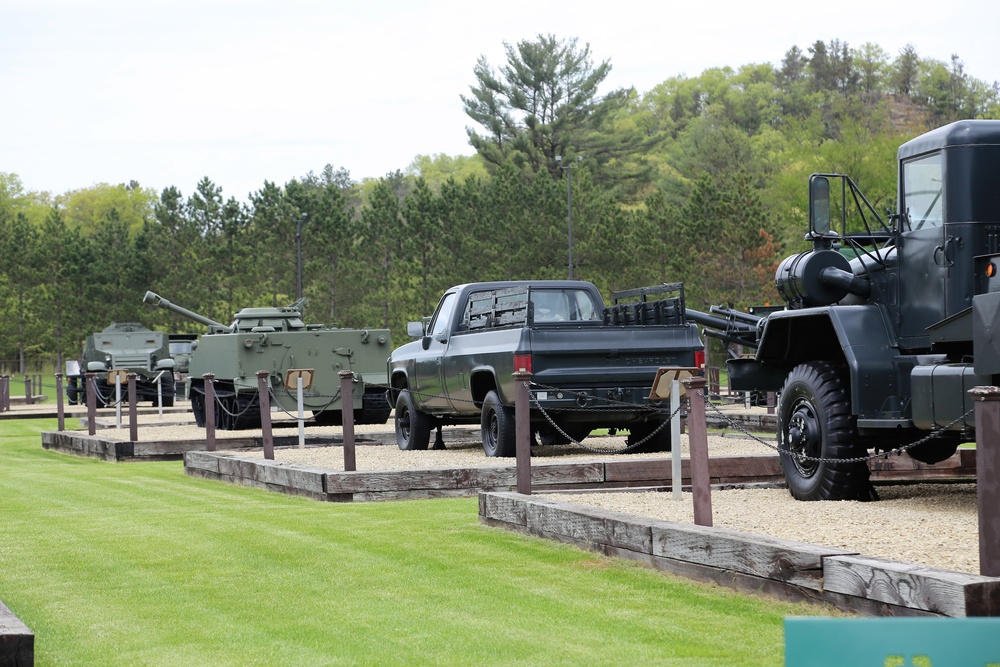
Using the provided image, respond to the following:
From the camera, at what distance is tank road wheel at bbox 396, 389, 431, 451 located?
1788 cm

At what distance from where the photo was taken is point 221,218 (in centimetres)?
6294

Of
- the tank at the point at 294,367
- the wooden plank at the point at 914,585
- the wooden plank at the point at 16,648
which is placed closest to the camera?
the wooden plank at the point at 16,648

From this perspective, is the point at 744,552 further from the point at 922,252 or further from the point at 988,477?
the point at 922,252

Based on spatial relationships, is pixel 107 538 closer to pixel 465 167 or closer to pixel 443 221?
pixel 443 221

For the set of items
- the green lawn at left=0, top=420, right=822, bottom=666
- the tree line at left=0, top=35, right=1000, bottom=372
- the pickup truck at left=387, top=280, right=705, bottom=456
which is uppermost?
the tree line at left=0, top=35, right=1000, bottom=372

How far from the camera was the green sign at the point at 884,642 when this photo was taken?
8.73ft

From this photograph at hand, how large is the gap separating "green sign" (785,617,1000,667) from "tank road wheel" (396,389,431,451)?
15.1 metres

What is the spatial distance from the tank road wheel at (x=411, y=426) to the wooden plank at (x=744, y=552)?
9585 millimetres

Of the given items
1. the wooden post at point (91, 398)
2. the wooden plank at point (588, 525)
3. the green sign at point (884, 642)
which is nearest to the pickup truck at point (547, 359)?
the wooden plank at point (588, 525)


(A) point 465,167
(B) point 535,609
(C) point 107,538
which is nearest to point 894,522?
→ (B) point 535,609

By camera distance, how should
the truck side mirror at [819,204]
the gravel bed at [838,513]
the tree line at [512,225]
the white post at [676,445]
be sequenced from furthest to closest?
the tree line at [512,225] < the white post at [676,445] < the truck side mirror at [819,204] < the gravel bed at [838,513]

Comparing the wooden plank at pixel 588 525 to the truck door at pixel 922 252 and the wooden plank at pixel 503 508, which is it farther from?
the truck door at pixel 922 252

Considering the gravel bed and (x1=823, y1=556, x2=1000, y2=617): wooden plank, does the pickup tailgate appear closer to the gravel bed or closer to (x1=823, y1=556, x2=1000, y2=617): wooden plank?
the gravel bed

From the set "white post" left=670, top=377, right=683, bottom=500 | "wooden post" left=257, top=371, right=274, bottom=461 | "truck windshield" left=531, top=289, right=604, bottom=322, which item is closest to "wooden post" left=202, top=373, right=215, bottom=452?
"wooden post" left=257, top=371, right=274, bottom=461
